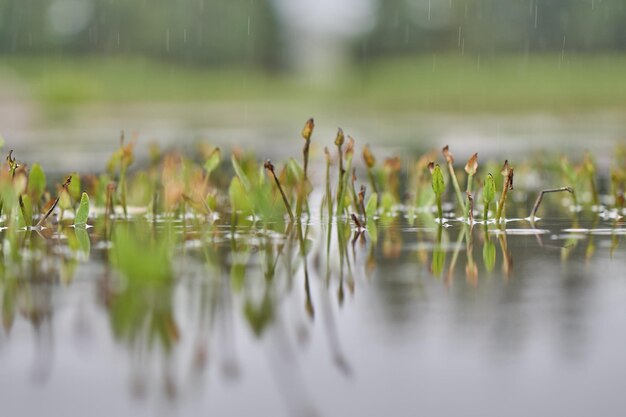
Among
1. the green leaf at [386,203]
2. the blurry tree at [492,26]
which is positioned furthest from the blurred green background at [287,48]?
the green leaf at [386,203]

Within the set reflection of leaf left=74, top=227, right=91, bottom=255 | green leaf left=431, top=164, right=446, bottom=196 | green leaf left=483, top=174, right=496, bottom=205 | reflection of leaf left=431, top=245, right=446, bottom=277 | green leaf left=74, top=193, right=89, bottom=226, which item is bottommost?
reflection of leaf left=431, top=245, right=446, bottom=277

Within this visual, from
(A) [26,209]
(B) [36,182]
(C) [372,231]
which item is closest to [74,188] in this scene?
(B) [36,182]

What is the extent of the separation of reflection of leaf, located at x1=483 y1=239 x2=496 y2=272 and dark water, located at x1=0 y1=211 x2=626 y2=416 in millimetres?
11

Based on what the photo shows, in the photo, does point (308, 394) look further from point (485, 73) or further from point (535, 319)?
point (485, 73)

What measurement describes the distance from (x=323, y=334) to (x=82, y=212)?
6.66 feet

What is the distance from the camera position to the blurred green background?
37.1 metres

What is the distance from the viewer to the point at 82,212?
155 inches

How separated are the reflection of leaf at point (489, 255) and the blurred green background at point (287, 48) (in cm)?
2969

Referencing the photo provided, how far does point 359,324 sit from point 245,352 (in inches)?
13.2

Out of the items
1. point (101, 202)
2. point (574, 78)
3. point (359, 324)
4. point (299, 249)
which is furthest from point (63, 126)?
point (574, 78)

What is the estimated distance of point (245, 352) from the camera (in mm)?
1922

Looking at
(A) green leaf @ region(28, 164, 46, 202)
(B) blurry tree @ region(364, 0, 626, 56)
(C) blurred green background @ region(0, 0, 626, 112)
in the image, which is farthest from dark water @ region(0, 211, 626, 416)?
(B) blurry tree @ region(364, 0, 626, 56)

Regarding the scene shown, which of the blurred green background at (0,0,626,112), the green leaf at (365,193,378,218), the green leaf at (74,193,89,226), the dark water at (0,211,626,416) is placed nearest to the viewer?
the dark water at (0,211,626,416)

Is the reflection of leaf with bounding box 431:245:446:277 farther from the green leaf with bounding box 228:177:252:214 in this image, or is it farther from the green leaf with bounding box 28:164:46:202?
the green leaf with bounding box 28:164:46:202
